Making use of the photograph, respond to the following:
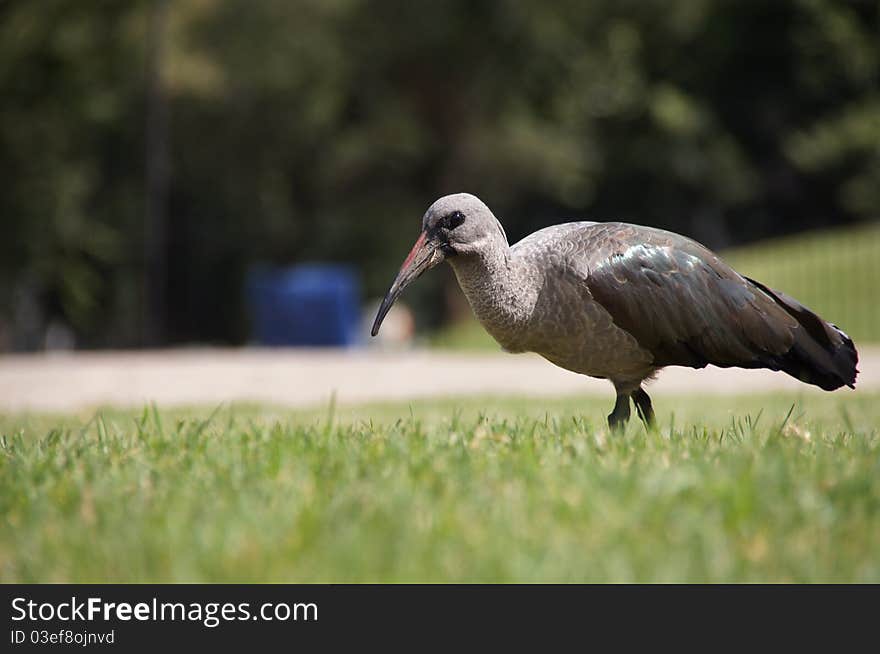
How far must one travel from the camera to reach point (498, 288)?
201 inches

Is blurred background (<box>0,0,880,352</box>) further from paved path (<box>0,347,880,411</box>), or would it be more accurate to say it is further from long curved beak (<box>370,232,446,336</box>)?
long curved beak (<box>370,232,446,336</box>)

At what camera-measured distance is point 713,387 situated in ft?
38.9

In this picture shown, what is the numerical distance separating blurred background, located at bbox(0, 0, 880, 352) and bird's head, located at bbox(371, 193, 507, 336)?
1476 cm

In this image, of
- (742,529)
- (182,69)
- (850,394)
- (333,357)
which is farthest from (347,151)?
(742,529)

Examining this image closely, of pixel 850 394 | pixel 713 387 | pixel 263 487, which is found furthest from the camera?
pixel 713 387

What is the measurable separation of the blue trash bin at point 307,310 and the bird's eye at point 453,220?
15.7 meters

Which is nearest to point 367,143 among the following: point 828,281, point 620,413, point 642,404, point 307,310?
point 307,310

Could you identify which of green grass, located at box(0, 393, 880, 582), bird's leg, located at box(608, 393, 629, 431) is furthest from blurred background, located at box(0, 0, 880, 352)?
green grass, located at box(0, 393, 880, 582)

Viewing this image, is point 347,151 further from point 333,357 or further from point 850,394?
point 850,394

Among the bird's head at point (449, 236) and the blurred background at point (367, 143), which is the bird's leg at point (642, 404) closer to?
the bird's head at point (449, 236)

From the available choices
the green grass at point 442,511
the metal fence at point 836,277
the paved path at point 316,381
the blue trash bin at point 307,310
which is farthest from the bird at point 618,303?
the blue trash bin at point 307,310
